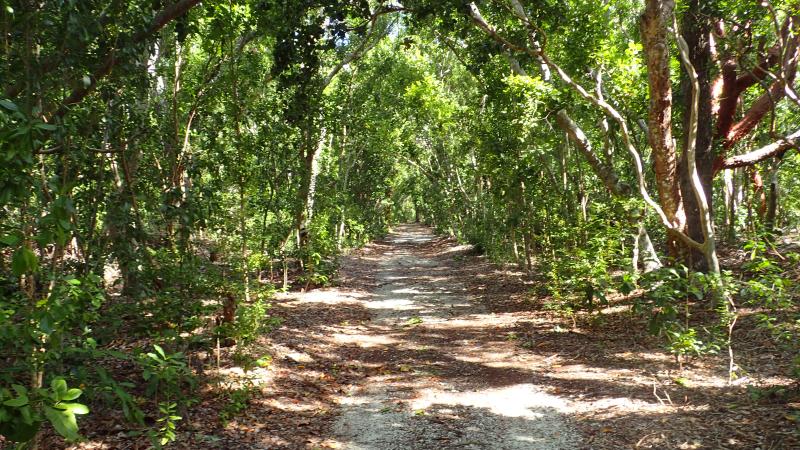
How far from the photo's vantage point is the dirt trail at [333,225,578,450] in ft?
17.6

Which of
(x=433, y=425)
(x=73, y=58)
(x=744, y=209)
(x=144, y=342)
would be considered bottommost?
(x=433, y=425)

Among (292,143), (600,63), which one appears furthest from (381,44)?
(600,63)

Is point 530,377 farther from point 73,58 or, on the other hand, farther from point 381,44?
point 381,44

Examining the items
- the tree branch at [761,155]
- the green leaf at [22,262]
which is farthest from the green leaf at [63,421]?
the tree branch at [761,155]

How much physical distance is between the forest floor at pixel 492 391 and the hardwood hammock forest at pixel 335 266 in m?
0.04

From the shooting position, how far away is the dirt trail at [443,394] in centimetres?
538

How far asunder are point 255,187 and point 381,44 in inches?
413

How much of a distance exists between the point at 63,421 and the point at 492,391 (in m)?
5.59

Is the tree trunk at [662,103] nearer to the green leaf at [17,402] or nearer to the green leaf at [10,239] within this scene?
the green leaf at [10,239]

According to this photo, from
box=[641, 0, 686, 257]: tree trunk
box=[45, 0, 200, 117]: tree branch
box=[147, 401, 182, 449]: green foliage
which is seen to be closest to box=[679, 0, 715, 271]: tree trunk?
box=[641, 0, 686, 257]: tree trunk

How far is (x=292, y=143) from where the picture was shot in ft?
42.7

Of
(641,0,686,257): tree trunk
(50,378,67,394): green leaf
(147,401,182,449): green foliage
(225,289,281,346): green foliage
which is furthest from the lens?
(641,0,686,257): tree trunk

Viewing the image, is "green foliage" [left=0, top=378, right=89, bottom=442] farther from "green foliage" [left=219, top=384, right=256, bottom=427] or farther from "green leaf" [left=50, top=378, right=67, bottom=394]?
"green foliage" [left=219, top=384, right=256, bottom=427]

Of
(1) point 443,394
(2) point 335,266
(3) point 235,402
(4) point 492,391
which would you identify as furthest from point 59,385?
(2) point 335,266
